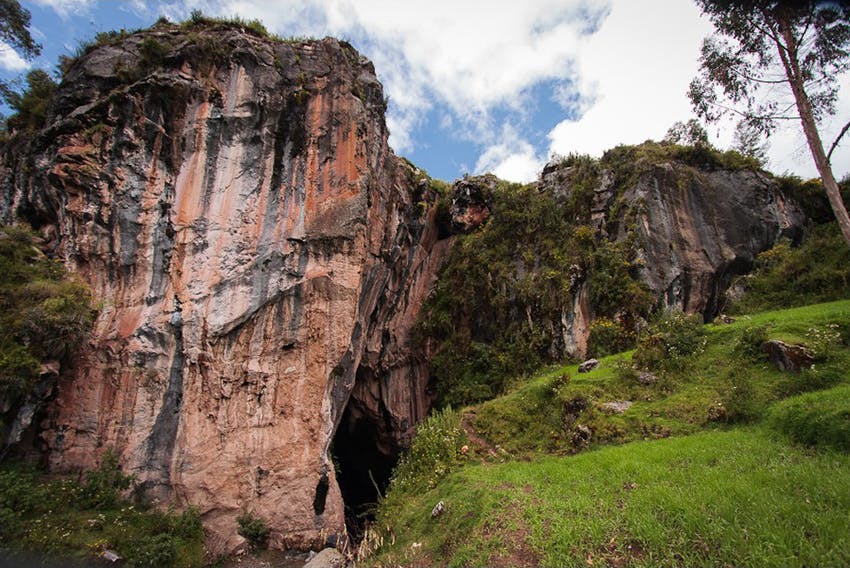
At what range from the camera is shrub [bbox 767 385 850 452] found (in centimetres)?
682

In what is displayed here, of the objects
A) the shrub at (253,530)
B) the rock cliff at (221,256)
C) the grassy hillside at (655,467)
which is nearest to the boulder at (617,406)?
the grassy hillside at (655,467)

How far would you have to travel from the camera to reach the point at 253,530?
35.8ft

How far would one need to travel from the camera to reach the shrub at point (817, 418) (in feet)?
22.4

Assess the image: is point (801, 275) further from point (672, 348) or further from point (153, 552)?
point (153, 552)

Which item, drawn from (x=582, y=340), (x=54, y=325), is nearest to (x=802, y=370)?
(x=582, y=340)

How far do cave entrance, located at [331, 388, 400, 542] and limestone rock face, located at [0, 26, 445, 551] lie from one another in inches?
204

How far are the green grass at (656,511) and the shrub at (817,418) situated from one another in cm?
37

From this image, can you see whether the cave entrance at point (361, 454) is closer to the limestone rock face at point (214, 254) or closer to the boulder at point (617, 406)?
the limestone rock face at point (214, 254)

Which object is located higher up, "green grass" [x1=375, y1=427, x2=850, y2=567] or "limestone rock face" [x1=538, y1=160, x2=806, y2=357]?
"limestone rock face" [x1=538, y1=160, x2=806, y2=357]

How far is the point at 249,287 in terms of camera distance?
1287 cm

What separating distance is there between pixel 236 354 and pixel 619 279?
46.8 feet

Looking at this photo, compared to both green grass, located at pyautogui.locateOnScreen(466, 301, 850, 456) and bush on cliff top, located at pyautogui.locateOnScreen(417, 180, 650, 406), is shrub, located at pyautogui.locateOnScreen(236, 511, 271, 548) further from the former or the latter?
bush on cliff top, located at pyautogui.locateOnScreen(417, 180, 650, 406)

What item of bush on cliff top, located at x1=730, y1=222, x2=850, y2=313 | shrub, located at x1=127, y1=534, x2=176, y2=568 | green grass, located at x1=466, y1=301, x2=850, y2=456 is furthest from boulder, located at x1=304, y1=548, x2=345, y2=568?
bush on cliff top, located at x1=730, y1=222, x2=850, y2=313

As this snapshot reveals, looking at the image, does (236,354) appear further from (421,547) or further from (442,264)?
(442,264)
